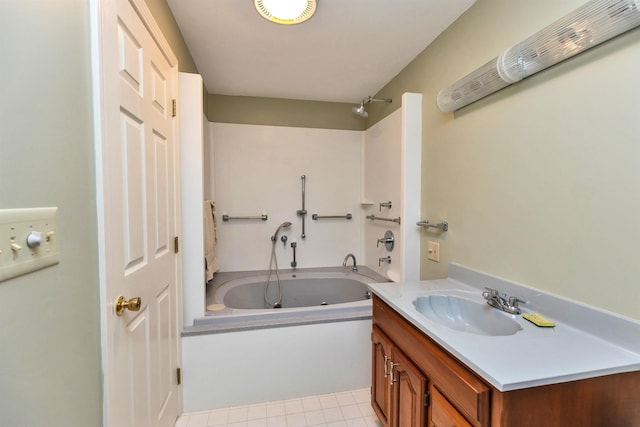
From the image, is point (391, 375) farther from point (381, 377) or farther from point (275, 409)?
point (275, 409)

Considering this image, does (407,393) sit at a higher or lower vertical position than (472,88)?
lower

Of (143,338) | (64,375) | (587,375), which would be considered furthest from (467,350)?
(143,338)

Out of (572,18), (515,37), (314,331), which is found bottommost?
(314,331)

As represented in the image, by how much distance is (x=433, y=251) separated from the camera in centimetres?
180

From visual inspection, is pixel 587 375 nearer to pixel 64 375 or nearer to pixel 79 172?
pixel 64 375

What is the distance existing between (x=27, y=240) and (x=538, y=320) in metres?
1.52

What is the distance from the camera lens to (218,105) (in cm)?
269

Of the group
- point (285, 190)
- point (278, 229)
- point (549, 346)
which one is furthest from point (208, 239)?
point (549, 346)

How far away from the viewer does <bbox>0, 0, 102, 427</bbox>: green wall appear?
1.82ft

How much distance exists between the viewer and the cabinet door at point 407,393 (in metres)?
1.07

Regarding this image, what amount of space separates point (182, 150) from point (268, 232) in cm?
133

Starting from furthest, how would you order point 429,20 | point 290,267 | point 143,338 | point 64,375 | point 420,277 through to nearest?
point 290,267
point 420,277
point 429,20
point 143,338
point 64,375

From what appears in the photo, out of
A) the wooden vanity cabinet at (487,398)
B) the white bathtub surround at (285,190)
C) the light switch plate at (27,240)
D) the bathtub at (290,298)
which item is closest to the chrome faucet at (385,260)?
the bathtub at (290,298)

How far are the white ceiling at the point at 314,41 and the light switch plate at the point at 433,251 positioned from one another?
1288 mm
